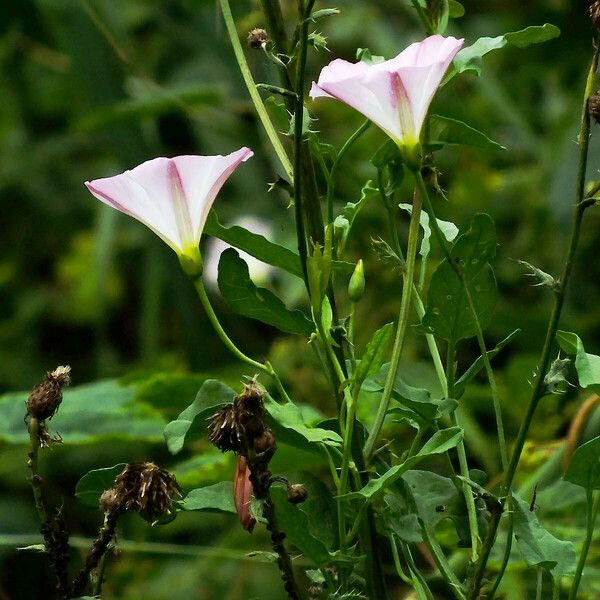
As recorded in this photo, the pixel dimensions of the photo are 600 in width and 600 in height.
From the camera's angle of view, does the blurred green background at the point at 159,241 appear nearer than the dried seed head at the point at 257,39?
No

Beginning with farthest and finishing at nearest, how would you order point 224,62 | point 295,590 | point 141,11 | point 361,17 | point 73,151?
1. point 73,151
2. point 141,11
3. point 361,17
4. point 224,62
5. point 295,590

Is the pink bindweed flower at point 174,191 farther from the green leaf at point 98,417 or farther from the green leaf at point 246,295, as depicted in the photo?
the green leaf at point 98,417

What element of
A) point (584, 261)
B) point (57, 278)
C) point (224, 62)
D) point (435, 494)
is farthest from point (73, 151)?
point (435, 494)

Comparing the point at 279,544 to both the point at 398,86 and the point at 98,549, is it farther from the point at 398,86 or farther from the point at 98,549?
the point at 398,86

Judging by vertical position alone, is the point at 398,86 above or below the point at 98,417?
above

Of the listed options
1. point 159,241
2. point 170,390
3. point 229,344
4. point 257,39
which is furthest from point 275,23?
point 159,241

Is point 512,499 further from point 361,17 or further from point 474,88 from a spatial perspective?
point 474,88

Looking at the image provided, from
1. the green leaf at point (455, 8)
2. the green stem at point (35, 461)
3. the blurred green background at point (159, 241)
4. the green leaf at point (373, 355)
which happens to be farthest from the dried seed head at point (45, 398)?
the blurred green background at point (159, 241)
